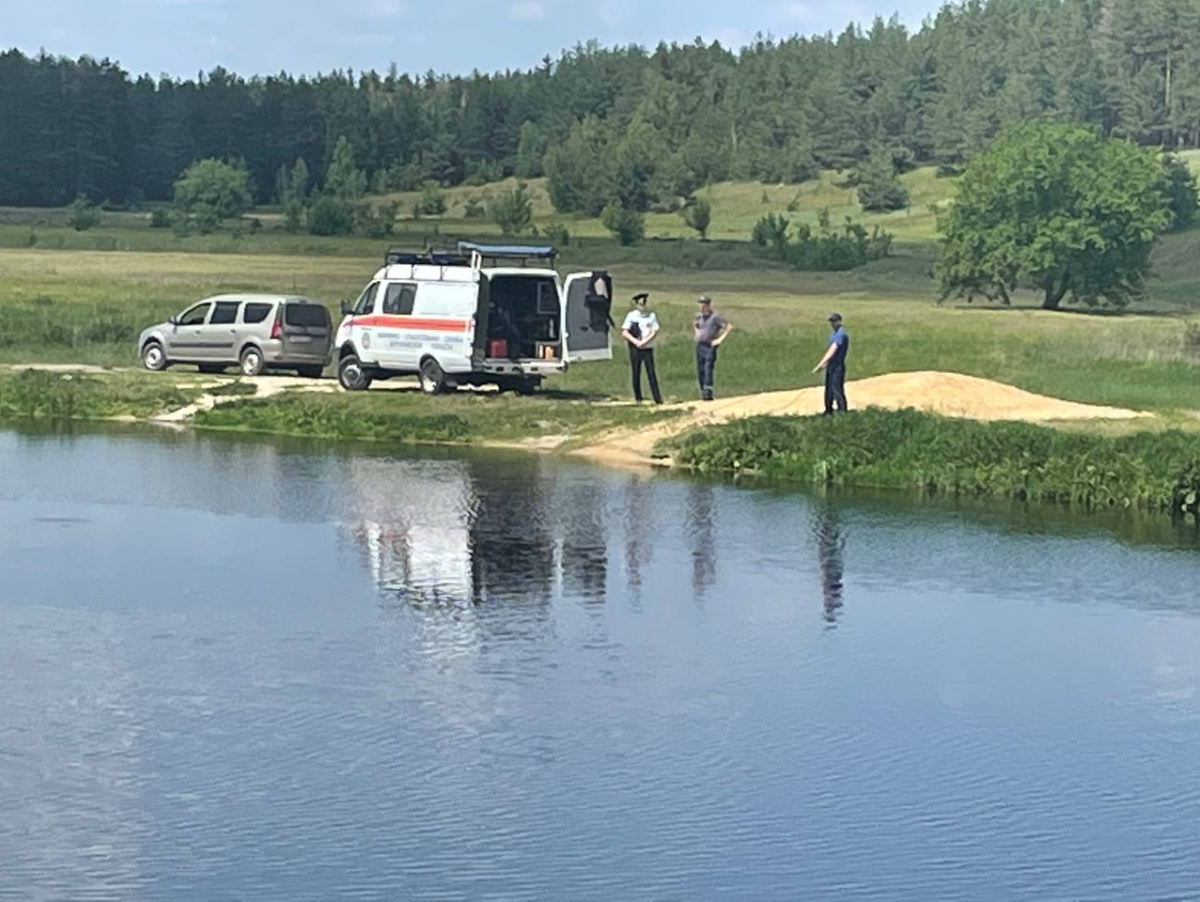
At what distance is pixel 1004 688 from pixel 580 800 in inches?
183

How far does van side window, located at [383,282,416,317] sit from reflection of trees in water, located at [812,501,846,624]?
12.8 m

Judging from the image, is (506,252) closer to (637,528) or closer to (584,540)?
(637,528)

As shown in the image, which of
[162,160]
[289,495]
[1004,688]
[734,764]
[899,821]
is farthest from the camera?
[162,160]

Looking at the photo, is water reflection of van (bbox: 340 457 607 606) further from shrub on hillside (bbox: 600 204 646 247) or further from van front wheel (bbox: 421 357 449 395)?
shrub on hillside (bbox: 600 204 646 247)

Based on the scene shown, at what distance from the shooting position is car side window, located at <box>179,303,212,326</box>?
4450 cm

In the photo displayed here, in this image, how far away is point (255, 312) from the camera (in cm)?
4369

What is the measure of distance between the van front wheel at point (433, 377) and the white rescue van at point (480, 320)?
2cm

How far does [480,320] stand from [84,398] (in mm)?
6508

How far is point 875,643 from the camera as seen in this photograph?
18625 millimetres

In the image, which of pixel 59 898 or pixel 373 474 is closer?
pixel 59 898

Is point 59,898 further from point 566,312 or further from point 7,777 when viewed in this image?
point 566,312

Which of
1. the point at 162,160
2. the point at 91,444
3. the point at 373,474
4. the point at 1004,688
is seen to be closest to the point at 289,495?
the point at 373,474

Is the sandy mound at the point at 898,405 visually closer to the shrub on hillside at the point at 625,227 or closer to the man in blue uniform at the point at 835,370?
the man in blue uniform at the point at 835,370

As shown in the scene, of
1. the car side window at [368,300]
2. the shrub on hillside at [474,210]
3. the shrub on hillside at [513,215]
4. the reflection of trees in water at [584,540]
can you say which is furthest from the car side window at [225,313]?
the shrub on hillside at [474,210]
